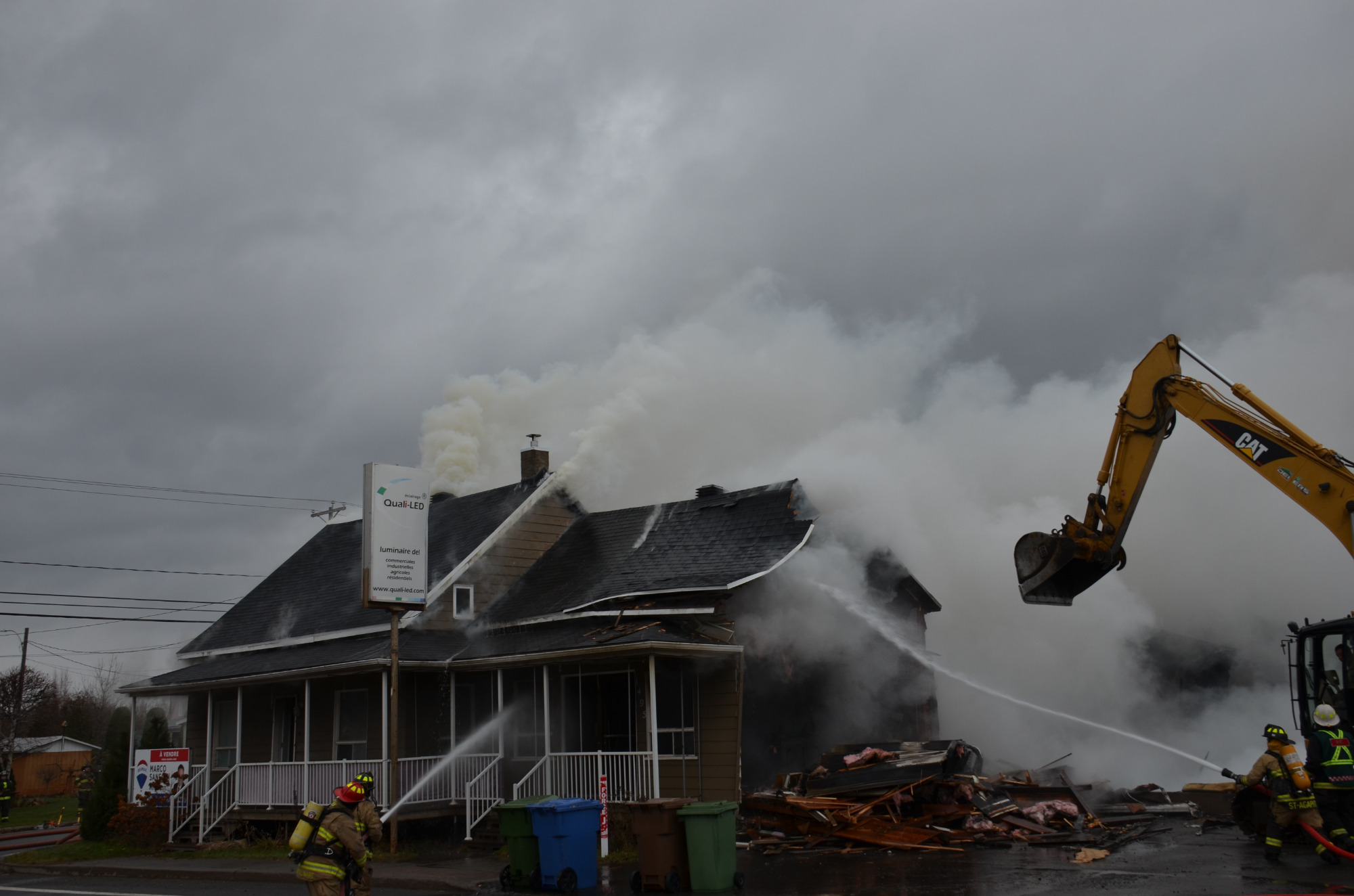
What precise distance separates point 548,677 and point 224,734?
9.76 meters

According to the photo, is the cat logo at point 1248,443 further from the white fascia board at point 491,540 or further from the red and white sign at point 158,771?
the red and white sign at point 158,771

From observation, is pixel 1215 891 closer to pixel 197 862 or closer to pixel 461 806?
pixel 461 806

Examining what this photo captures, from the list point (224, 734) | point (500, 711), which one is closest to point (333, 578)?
point (224, 734)

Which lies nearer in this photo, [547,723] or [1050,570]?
[1050,570]

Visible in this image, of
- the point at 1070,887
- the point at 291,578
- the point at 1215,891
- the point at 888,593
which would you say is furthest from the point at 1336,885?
the point at 291,578

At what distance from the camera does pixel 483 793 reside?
1864 centimetres

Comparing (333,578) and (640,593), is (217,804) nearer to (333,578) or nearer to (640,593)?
(333,578)

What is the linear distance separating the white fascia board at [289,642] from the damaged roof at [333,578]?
0.24 ft

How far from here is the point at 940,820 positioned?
14734 mm

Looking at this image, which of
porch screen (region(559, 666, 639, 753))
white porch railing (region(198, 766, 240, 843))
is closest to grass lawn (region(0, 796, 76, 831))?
white porch railing (region(198, 766, 240, 843))

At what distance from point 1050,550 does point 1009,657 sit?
31.0 ft

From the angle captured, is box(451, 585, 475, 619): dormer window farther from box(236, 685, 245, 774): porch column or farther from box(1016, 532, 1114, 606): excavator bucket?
box(1016, 532, 1114, 606): excavator bucket

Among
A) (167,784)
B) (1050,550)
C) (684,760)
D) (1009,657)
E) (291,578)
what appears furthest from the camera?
(291,578)

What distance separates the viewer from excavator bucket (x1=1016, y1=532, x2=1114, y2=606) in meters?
14.1
